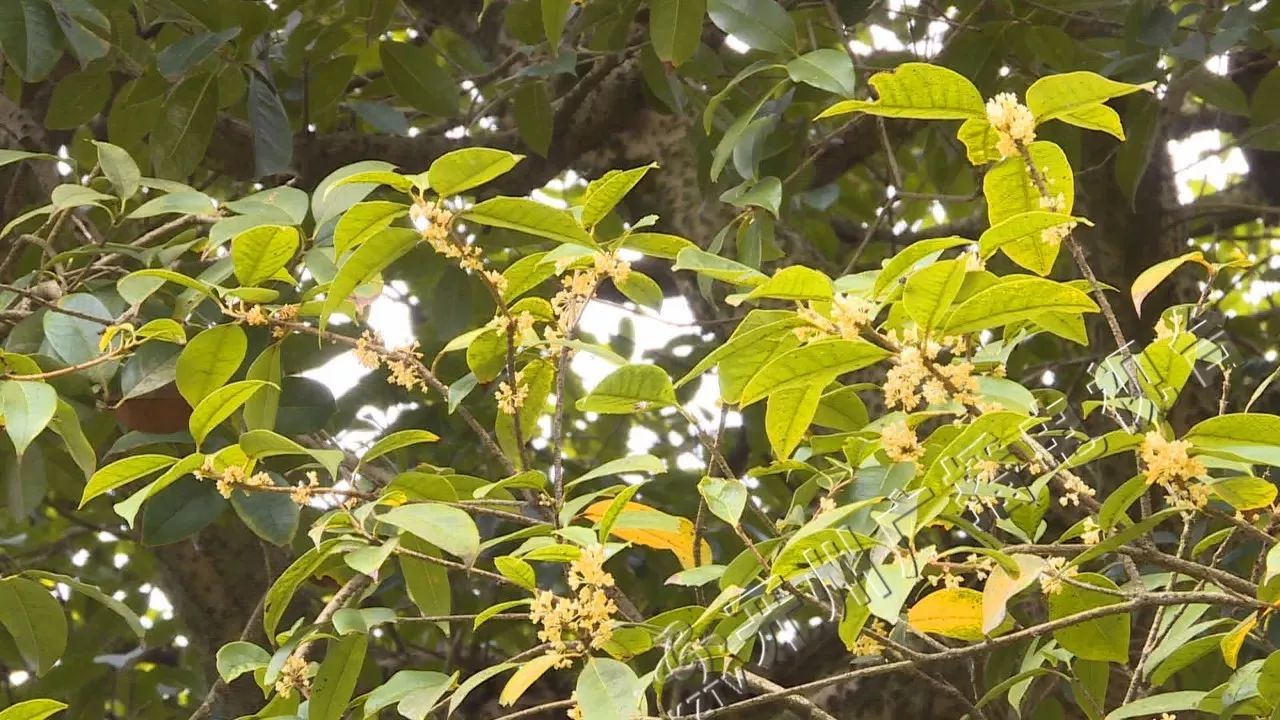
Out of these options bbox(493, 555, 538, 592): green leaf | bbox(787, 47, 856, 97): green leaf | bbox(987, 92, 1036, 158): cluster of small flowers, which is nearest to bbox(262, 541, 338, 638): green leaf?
bbox(493, 555, 538, 592): green leaf

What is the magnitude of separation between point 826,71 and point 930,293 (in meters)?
0.49

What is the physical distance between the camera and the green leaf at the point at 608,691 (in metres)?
0.60

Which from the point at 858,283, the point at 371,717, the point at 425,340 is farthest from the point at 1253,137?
the point at 371,717

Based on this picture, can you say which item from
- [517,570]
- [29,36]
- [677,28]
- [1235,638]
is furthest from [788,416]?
[29,36]

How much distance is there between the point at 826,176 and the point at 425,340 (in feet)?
1.91

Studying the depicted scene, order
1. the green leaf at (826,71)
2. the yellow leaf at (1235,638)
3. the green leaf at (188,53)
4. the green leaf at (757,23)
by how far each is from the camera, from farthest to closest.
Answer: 1. the green leaf at (188,53)
2. the green leaf at (757,23)
3. the green leaf at (826,71)
4. the yellow leaf at (1235,638)

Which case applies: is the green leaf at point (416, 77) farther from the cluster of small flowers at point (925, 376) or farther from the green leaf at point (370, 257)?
the cluster of small flowers at point (925, 376)

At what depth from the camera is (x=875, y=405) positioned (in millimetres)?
1542

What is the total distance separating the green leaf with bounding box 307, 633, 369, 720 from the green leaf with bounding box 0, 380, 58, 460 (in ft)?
0.74

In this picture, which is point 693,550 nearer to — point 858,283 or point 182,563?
point 858,283

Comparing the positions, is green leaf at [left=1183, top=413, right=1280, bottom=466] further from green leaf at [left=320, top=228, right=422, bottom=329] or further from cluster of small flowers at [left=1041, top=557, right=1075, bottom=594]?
green leaf at [left=320, top=228, right=422, bottom=329]

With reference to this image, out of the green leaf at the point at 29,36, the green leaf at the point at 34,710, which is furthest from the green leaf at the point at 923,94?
the green leaf at the point at 29,36

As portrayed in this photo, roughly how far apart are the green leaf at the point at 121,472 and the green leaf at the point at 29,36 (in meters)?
0.60

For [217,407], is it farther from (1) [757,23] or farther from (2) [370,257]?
(1) [757,23]
